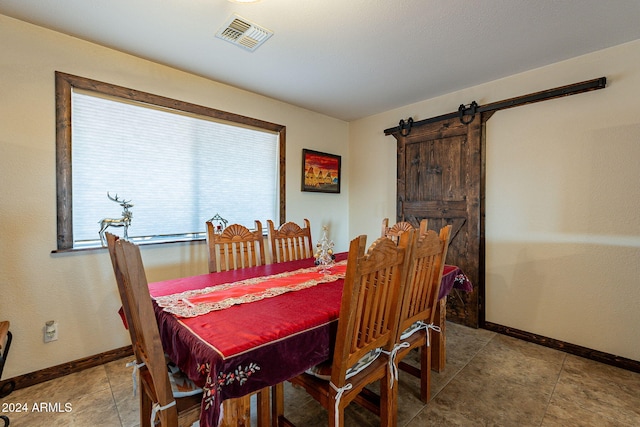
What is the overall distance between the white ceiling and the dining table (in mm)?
1750

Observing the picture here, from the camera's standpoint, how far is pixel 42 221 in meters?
2.03

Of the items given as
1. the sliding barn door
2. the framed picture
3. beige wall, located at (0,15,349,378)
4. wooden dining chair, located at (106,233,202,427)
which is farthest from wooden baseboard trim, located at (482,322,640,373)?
beige wall, located at (0,15,349,378)

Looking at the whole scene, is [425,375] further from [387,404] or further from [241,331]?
[241,331]

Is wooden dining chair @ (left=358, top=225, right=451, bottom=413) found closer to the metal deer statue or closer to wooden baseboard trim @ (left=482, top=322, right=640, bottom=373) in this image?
wooden baseboard trim @ (left=482, top=322, right=640, bottom=373)

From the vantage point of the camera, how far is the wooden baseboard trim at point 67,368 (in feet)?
6.40

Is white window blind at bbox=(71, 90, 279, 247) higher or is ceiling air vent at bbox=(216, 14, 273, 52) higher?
ceiling air vent at bbox=(216, 14, 273, 52)

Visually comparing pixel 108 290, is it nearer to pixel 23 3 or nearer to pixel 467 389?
pixel 23 3

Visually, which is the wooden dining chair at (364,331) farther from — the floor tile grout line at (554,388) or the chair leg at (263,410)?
the floor tile grout line at (554,388)

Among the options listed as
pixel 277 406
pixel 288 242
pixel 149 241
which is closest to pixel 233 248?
pixel 288 242

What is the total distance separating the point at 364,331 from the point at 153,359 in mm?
835

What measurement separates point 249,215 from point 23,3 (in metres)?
2.23

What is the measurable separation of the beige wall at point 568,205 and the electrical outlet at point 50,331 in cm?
377

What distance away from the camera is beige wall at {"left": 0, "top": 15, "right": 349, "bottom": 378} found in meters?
1.92

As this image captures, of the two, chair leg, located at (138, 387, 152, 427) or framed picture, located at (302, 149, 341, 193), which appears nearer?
chair leg, located at (138, 387, 152, 427)
